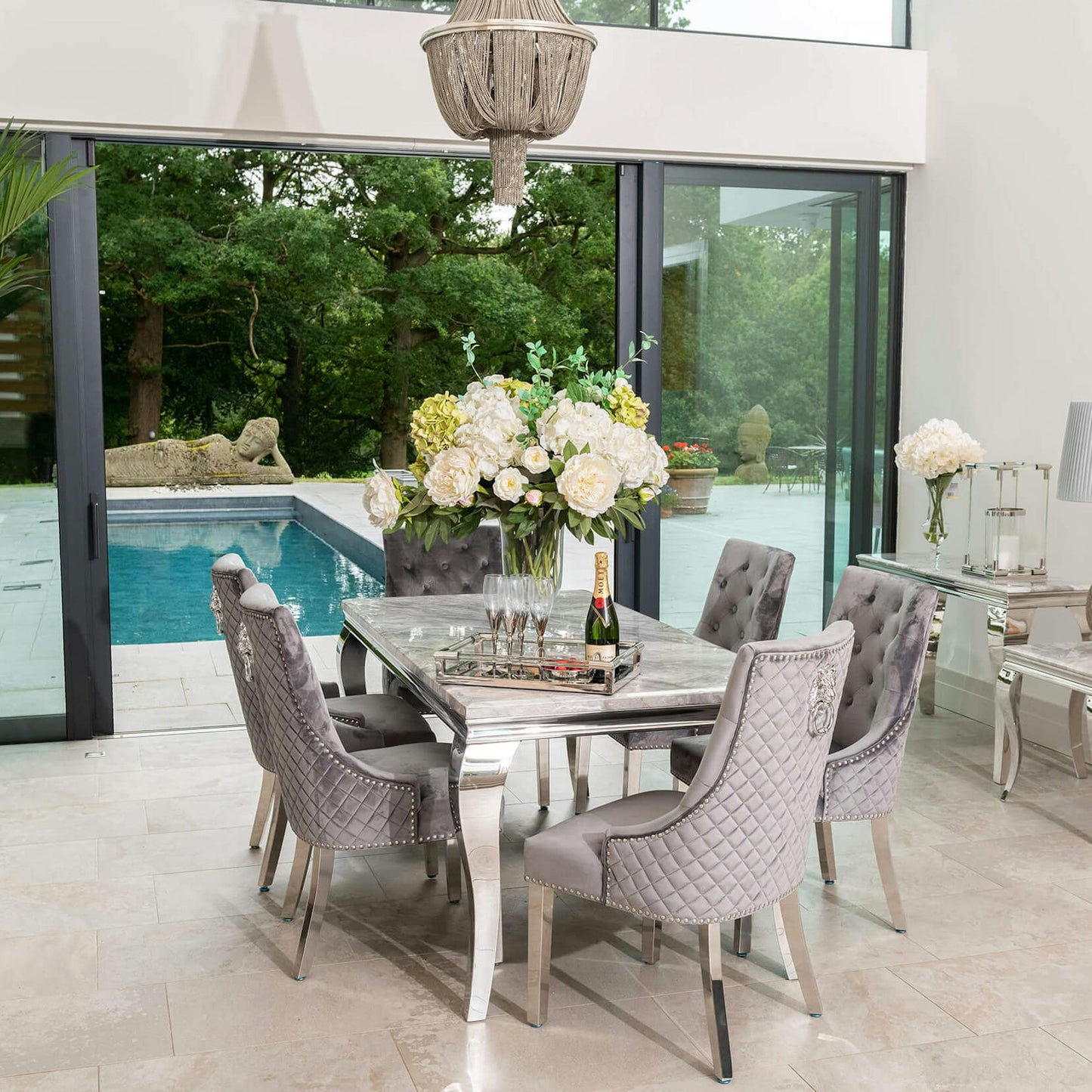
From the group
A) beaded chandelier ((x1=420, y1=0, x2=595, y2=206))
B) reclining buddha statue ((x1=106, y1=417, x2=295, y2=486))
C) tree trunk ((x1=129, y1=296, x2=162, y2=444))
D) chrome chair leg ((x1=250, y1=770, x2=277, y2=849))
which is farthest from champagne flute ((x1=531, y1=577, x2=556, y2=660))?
tree trunk ((x1=129, y1=296, x2=162, y2=444))

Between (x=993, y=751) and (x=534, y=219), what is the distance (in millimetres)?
9247

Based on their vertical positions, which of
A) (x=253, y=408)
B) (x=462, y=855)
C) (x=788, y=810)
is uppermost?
(x=253, y=408)

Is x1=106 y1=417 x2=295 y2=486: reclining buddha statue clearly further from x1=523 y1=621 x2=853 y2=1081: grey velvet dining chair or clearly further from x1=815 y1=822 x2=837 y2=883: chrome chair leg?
x1=523 y1=621 x2=853 y2=1081: grey velvet dining chair

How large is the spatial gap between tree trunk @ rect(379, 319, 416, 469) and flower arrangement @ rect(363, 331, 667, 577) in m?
10.4

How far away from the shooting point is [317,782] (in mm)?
2736

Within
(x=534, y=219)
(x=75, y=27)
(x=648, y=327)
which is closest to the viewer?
(x=75, y=27)

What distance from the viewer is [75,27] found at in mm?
4449

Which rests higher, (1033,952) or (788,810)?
(788,810)

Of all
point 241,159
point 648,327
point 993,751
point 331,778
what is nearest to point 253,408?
point 241,159

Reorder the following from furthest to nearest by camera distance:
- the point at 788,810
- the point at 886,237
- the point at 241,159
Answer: the point at 241,159
the point at 886,237
the point at 788,810

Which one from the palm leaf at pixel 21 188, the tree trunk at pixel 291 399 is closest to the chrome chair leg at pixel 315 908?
the palm leaf at pixel 21 188

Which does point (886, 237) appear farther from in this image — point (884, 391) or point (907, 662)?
point (907, 662)

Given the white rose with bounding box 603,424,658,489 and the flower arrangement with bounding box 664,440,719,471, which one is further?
the flower arrangement with bounding box 664,440,719,471

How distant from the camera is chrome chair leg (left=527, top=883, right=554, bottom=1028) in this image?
2.59 m
